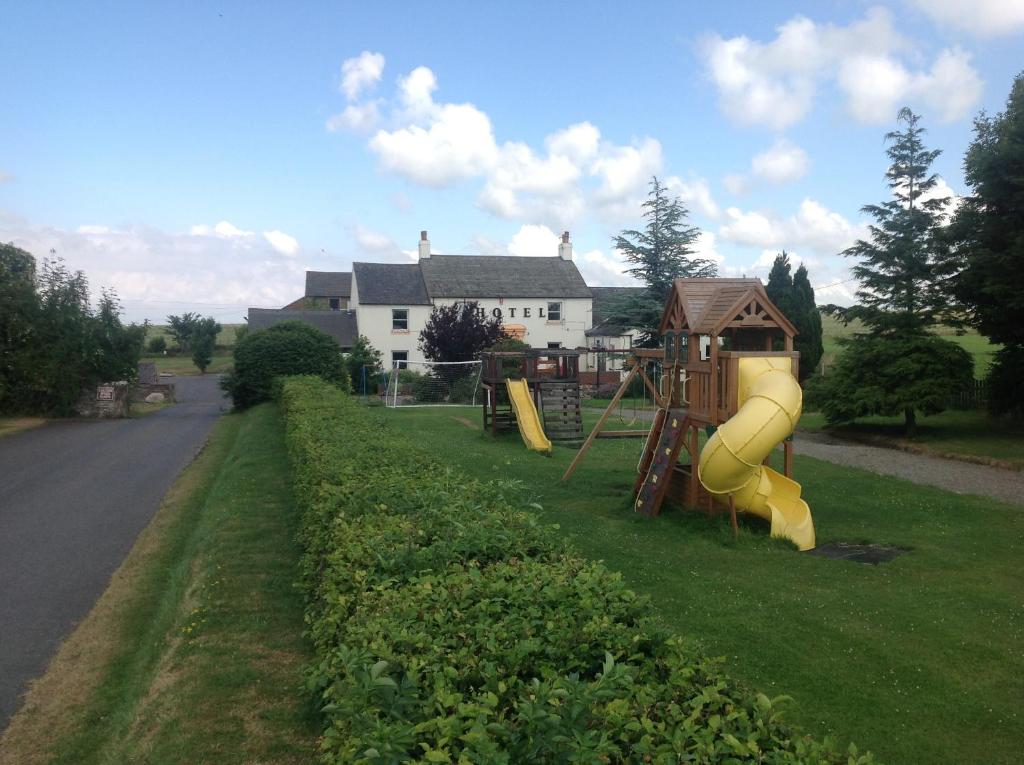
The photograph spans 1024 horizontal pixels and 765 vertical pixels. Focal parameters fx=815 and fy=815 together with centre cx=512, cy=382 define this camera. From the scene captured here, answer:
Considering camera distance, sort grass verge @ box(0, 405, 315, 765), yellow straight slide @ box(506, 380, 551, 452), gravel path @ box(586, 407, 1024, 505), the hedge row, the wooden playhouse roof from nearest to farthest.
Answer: the hedge row → grass verge @ box(0, 405, 315, 765) → the wooden playhouse roof → gravel path @ box(586, 407, 1024, 505) → yellow straight slide @ box(506, 380, 551, 452)

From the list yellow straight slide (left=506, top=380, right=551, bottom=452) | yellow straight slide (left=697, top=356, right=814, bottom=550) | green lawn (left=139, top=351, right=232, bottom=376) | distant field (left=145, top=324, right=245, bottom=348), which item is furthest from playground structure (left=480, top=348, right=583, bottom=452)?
distant field (left=145, top=324, right=245, bottom=348)

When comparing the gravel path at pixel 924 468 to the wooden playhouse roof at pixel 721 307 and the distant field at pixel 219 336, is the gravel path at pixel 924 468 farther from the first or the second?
the distant field at pixel 219 336

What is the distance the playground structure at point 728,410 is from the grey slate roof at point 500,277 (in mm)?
36722

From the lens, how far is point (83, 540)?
10.7 m

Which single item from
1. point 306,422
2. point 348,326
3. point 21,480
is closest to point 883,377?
point 306,422

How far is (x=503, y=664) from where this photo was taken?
3207 millimetres

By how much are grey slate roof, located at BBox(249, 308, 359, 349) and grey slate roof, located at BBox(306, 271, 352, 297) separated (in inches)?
745

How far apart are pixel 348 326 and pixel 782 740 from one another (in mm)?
50509

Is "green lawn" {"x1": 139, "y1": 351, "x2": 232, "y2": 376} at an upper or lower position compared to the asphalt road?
upper

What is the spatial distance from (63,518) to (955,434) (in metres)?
20.1

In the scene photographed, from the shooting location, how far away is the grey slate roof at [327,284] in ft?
239

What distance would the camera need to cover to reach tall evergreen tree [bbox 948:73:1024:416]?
57.8ft

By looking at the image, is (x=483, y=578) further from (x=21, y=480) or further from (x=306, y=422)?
(x=21, y=480)

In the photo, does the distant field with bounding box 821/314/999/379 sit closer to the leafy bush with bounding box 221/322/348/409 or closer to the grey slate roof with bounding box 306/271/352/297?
the leafy bush with bounding box 221/322/348/409
